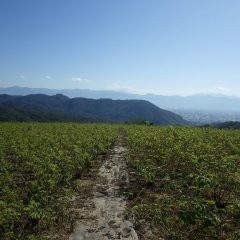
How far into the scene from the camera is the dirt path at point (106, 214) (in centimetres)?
865

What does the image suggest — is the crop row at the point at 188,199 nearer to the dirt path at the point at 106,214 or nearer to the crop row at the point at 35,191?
the dirt path at the point at 106,214

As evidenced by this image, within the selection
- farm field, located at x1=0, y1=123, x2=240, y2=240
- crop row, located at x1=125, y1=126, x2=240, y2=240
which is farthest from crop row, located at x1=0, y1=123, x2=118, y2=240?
crop row, located at x1=125, y1=126, x2=240, y2=240

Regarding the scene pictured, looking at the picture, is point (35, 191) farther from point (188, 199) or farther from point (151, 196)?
point (188, 199)

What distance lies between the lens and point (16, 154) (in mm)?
18844

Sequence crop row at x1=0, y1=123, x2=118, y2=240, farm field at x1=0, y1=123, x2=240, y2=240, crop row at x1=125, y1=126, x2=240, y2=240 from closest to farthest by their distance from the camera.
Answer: crop row at x1=125, y1=126, x2=240, y2=240 → farm field at x1=0, y1=123, x2=240, y2=240 → crop row at x1=0, y1=123, x2=118, y2=240

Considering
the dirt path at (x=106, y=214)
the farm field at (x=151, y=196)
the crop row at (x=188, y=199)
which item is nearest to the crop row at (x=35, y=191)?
the farm field at (x=151, y=196)

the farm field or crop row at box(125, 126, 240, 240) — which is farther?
the farm field

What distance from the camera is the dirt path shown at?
8.65 m

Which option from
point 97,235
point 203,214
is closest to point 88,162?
point 97,235

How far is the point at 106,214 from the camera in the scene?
10.1 m

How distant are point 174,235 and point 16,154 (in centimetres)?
1294

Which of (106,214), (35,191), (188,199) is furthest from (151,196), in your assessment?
(35,191)

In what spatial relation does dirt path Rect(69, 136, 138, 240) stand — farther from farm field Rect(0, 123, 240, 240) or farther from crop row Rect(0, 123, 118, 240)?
crop row Rect(0, 123, 118, 240)

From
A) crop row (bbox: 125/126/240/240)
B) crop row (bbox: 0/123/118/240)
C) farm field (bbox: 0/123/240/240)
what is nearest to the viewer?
crop row (bbox: 125/126/240/240)
